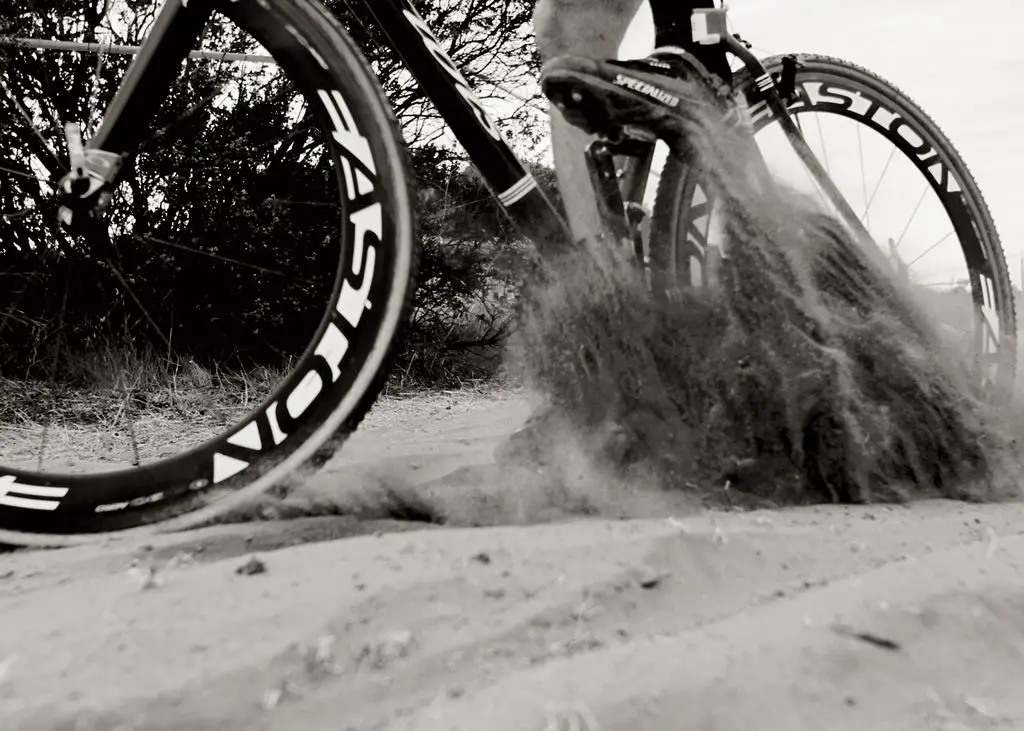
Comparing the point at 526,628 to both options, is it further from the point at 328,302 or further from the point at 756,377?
the point at 756,377

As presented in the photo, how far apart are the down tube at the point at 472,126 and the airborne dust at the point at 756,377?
10 centimetres

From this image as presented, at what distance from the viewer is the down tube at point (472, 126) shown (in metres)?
1.71

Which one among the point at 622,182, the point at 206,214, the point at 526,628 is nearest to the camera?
the point at 526,628

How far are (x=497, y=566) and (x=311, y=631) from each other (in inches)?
11.7

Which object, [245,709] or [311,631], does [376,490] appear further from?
[245,709]

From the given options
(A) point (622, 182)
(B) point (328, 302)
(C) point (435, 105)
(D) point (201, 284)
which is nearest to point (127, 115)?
(B) point (328, 302)

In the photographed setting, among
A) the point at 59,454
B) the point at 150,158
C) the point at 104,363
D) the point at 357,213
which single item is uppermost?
the point at 150,158

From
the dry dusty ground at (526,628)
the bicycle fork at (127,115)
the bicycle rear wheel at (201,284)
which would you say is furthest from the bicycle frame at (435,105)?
the dry dusty ground at (526,628)

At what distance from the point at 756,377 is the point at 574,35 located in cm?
95

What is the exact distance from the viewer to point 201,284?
296 centimetres

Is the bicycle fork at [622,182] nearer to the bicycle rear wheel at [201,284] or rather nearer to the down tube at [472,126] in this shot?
the down tube at [472,126]

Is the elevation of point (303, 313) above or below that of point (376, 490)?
above

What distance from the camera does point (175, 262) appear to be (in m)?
2.78

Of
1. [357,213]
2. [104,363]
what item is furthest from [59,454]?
[357,213]
